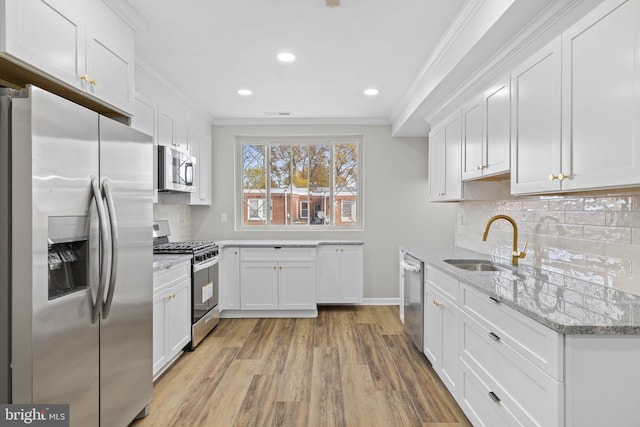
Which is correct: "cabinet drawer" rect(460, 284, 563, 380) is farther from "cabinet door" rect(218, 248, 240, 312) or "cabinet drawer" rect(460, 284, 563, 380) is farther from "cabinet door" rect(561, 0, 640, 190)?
"cabinet door" rect(218, 248, 240, 312)

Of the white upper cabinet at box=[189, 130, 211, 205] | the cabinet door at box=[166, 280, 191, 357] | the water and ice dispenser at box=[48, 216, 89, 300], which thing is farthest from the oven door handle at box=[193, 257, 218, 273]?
the water and ice dispenser at box=[48, 216, 89, 300]

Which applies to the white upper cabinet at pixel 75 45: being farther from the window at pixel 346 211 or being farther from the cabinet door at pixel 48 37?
the window at pixel 346 211

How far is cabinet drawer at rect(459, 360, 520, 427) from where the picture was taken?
5.27 feet

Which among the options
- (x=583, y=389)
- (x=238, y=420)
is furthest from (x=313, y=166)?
(x=583, y=389)

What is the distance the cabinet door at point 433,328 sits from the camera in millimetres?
2564

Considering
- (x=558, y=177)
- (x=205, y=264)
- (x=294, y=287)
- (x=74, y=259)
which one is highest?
(x=558, y=177)

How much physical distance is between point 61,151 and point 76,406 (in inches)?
43.3

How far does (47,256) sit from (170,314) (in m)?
1.51

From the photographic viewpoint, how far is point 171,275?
9.07 ft

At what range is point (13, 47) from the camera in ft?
4.48

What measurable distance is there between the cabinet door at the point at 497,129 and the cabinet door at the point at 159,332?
251 centimetres

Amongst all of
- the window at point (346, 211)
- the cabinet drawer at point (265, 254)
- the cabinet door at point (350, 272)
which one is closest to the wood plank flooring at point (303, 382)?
the cabinet door at point (350, 272)

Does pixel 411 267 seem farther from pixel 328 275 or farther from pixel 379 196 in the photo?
pixel 379 196

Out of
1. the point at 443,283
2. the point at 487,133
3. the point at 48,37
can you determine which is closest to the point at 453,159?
the point at 487,133
